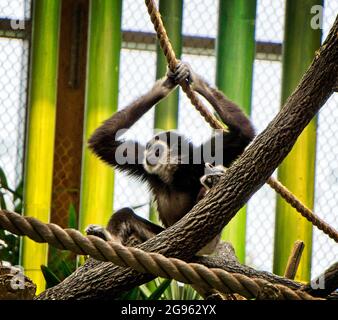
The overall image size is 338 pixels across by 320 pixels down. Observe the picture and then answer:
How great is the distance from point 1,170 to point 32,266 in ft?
2.40

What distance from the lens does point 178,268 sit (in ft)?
8.29

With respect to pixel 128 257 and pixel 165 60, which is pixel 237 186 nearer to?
pixel 128 257

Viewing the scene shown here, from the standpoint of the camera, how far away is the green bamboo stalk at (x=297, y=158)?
5480 millimetres

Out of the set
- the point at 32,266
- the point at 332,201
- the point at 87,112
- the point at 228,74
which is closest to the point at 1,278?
the point at 32,266

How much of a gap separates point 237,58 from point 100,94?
1046 millimetres

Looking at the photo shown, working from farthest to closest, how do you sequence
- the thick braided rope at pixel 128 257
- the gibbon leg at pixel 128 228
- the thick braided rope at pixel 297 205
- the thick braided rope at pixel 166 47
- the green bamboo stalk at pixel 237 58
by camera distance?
the green bamboo stalk at pixel 237 58
the thick braided rope at pixel 297 205
the gibbon leg at pixel 128 228
the thick braided rope at pixel 166 47
the thick braided rope at pixel 128 257

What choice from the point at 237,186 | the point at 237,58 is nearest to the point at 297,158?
the point at 237,58

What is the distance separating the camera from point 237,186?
3102 mm

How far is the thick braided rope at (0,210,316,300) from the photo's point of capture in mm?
2516

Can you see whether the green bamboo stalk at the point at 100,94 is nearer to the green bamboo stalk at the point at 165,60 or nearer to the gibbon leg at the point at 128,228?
the green bamboo stalk at the point at 165,60

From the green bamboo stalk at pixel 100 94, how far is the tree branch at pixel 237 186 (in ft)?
7.15

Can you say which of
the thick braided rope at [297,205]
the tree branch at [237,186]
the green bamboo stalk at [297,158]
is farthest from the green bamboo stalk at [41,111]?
the tree branch at [237,186]

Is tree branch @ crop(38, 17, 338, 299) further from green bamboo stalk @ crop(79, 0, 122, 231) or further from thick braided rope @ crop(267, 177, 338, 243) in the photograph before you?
green bamboo stalk @ crop(79, 0, 122, 231)

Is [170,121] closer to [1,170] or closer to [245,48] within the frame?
[245,48]
